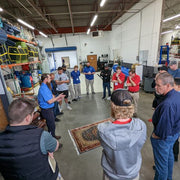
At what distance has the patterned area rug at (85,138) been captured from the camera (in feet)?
8.13

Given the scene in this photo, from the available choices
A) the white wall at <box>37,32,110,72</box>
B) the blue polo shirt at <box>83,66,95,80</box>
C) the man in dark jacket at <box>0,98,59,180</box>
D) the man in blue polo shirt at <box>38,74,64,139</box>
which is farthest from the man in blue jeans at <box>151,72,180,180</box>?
the white wall at <box>37,32,110,72</box>

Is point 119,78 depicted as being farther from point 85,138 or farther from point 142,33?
point 142,33

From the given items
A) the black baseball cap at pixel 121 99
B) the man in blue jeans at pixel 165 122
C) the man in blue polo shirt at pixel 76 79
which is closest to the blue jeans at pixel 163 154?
the man in blue jeans at pixel 165 122

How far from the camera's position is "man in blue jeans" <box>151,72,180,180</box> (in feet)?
4.11

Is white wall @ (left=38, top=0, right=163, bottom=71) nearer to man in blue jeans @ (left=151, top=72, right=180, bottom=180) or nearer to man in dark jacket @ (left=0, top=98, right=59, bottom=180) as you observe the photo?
man in blue jeans @ (left=151, top=72, right=180, bottom=180)

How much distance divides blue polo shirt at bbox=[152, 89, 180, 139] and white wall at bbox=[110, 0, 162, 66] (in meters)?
5.63

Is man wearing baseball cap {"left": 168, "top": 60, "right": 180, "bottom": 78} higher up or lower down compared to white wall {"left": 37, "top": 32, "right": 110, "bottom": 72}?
lower down

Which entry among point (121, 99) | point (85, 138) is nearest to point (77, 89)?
point (85, 138)

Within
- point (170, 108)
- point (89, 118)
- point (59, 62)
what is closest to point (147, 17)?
point (89, 118)

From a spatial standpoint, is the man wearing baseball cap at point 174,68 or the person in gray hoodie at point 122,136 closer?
the person in gray hoodie at point 122,136

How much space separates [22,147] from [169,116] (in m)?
1.51

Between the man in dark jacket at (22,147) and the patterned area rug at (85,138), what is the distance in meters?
1.58

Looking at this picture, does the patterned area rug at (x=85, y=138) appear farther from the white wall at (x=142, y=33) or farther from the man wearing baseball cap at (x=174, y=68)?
the white wall at (x=142, y=33)

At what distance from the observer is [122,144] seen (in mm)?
860
